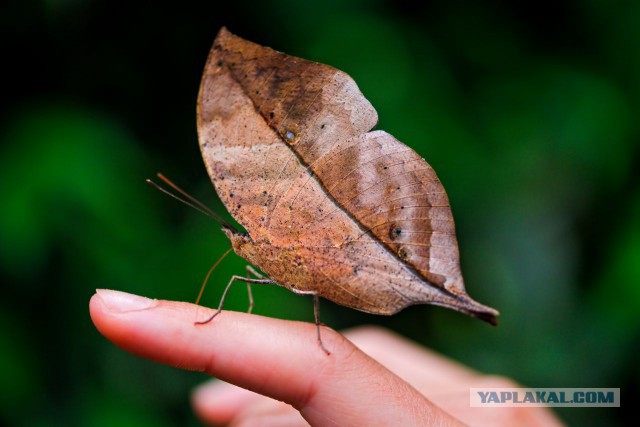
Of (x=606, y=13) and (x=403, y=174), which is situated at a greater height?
(x=606, y=13)

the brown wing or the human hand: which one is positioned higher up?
the brown wing

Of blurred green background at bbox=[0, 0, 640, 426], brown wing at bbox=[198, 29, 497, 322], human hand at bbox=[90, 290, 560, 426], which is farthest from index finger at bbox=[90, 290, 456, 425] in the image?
blurred green background at bbox=[0, 0, 640, 426]

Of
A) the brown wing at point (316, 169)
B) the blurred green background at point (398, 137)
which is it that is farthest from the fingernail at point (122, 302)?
the blurred green background at point (398, 137)

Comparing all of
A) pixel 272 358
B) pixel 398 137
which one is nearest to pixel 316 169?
pixel 272 358

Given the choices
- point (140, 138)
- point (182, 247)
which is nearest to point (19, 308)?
point (182, 247)

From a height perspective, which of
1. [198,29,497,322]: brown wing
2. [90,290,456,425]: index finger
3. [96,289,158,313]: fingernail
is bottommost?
[90,290,456,425]: index finger

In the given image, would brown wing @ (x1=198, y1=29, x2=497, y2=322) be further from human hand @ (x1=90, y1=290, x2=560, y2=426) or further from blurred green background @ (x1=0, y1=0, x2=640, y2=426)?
blurred green background @ (x1=0, y1=0, x2=640, y2=426)

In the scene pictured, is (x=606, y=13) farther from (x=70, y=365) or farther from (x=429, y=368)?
(x=70, y=365)
